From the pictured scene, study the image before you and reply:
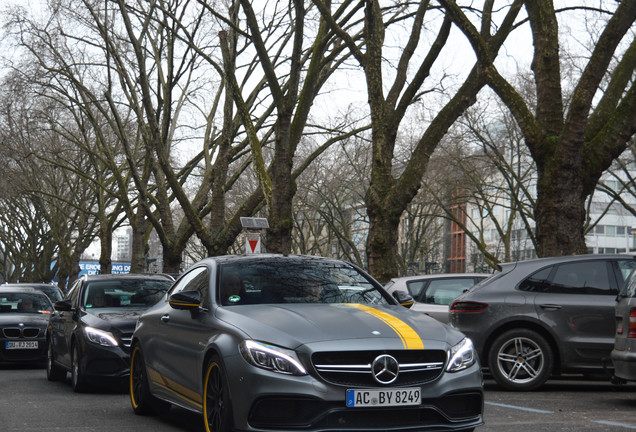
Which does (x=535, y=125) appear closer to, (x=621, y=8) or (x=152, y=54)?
(x=621, y=8)

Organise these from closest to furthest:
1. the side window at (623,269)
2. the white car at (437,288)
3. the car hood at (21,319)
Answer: the side window at (623,269)
the white car at (437,288)
the car hood at (21,319)

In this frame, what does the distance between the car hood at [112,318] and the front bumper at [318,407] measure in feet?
18.2

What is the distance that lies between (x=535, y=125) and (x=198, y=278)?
29.6 feet

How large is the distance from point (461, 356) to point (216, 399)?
1.67 metres

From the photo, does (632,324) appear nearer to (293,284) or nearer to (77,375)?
(293,284)

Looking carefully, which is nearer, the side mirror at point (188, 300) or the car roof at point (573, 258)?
the side mirror at point (188, 300)

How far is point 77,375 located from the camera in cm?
1190

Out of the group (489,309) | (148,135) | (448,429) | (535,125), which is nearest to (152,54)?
(148,135)

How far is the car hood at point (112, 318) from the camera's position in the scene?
1184 cm

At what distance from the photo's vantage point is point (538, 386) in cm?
1151

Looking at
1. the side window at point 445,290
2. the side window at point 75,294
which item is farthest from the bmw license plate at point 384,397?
the side window at point 445,290

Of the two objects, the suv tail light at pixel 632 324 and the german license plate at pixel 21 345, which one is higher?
the suv tail light at pixel 632 324

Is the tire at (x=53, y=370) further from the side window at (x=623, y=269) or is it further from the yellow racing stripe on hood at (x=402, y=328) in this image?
the yellow racing stripe on hood at (x=402, y=328)

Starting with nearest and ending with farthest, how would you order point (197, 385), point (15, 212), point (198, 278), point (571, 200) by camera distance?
1. point (197, 385)
2. point (198, 278)
3. point (571, 200)
4. point (15, 212)
